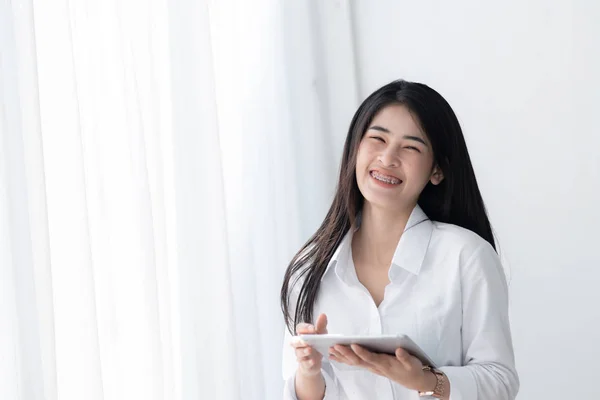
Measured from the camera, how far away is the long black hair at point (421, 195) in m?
1.79

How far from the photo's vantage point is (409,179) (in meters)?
1.79

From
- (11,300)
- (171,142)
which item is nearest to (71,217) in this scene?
(11,300)

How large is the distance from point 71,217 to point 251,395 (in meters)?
0.90

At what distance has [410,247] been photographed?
179cm

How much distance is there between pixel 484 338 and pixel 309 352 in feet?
1.20

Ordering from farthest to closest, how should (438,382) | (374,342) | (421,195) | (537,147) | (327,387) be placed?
(537,147) → (421,195) → (327,387) → (438,382) → (374,342)

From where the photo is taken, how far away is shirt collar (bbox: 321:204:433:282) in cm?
178

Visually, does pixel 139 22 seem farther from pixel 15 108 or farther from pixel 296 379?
pixel 296 379

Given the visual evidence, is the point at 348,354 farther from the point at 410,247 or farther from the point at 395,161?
the point at 395,161

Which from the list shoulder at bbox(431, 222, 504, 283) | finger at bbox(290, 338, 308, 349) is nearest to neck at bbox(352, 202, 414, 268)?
shoulder at bbox(431, 222, 504, 283)

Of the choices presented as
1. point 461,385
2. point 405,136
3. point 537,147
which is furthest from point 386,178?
point 537,147

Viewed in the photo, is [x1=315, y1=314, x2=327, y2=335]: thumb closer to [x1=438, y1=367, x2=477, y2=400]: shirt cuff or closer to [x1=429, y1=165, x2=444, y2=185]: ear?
[x1=438, y1=367, x2=477, y2=400]: shirt cuff

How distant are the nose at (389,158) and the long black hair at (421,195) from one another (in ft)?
0.28

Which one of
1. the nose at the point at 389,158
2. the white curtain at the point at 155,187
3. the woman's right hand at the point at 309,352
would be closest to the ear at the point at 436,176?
the nose at the point at 389,158
